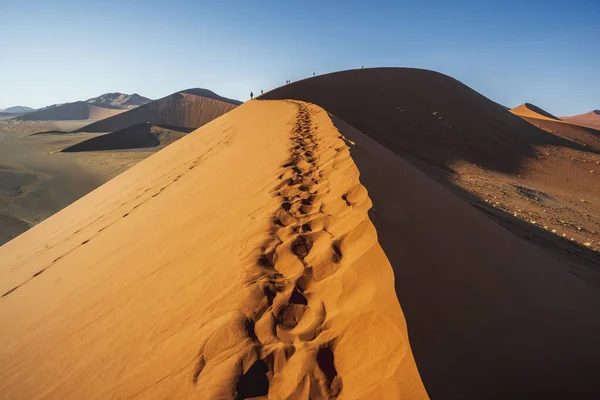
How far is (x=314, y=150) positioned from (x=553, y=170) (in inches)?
475

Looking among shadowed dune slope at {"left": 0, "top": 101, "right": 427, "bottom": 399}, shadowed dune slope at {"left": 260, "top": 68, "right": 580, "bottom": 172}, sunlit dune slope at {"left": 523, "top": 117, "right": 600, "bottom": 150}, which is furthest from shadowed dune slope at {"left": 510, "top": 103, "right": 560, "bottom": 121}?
shadowed dune slope at {"left": 0, "top": 101, "right": 427, "bottom": 399}

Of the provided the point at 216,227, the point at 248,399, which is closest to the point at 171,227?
the point at 216,227

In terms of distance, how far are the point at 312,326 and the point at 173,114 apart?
148 ft

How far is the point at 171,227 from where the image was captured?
11.2ft

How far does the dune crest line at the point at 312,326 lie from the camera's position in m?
1.37

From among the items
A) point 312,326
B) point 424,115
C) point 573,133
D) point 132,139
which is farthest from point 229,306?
point 132,139

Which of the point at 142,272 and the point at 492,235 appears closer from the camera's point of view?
the point at 142,272

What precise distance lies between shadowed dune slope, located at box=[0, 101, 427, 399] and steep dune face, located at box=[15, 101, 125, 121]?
3047 inches

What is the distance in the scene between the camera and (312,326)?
1.63 meters

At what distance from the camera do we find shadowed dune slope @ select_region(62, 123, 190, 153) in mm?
24891

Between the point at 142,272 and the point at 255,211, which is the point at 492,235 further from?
the point at 142,272

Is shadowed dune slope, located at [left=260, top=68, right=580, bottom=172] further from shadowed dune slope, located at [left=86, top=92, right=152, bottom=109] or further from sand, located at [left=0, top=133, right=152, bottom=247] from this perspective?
shadowed dune slope, located at [left=86, top=92, right=152, bottom=109]

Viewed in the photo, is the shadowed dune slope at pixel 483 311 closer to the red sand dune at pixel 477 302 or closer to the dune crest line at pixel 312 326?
the red sand dune at pixel 477 302

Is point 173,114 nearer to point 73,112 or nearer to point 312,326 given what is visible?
point 312,326
